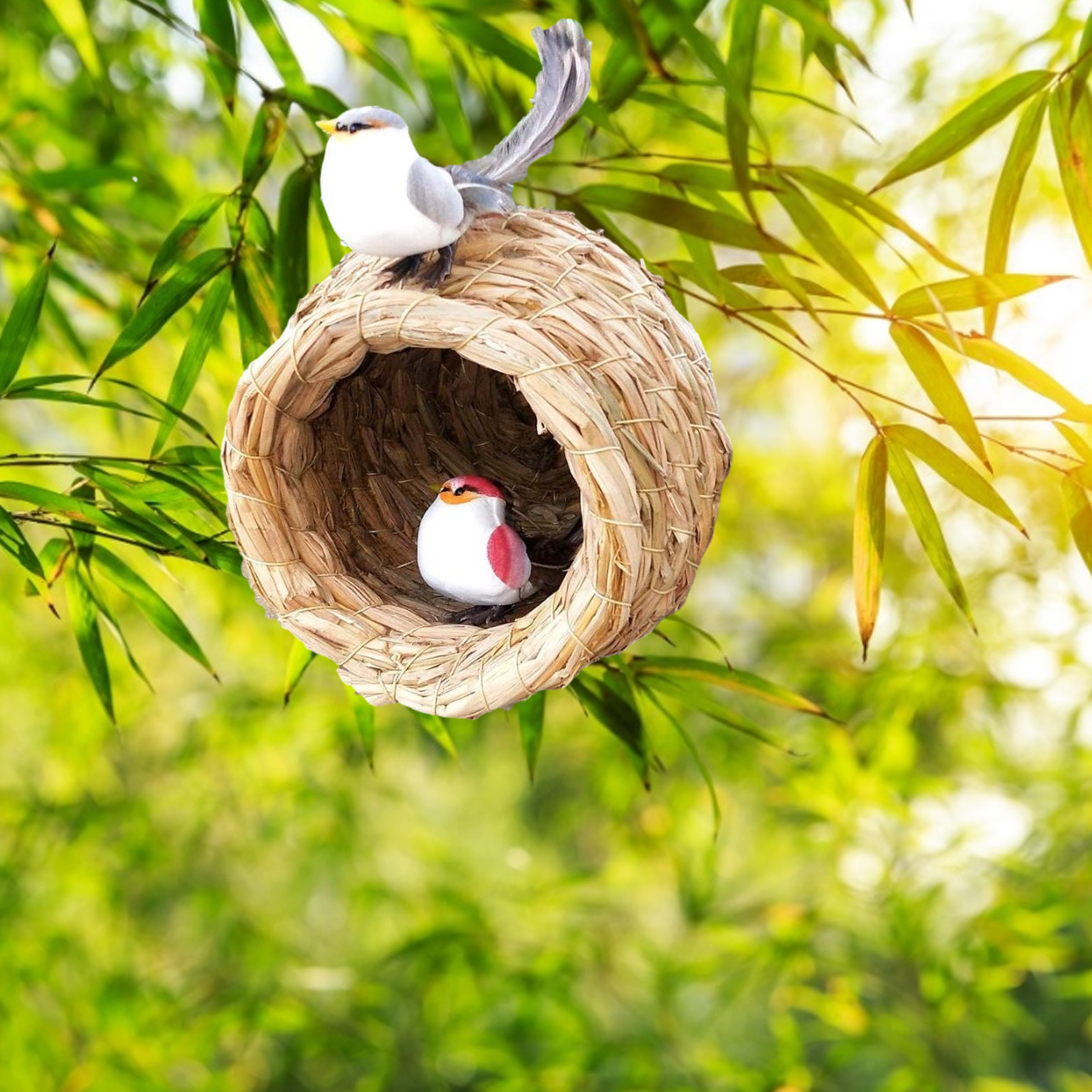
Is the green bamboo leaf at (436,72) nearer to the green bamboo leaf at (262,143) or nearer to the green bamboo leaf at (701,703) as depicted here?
the green bamboo leaf at (262,143)

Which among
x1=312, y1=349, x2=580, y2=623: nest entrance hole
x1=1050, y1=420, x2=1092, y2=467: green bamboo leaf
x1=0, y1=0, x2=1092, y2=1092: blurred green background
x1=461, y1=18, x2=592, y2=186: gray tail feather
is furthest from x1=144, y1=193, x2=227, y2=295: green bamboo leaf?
x1=1050, y1=420, x2=1092, y2=467: green bamboo leaf

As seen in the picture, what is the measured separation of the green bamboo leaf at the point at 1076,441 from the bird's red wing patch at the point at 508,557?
26 cm

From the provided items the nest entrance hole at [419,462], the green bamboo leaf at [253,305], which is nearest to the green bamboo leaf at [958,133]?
the nest entrance hole at [419,462]

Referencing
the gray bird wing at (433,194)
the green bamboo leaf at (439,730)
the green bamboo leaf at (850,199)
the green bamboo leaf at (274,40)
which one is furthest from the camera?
the green bamboo leaf at (439,730)

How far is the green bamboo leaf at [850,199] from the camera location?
517 mm

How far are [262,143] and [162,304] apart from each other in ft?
0.36

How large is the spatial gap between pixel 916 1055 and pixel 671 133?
1072 mm

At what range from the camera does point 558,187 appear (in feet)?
4.35

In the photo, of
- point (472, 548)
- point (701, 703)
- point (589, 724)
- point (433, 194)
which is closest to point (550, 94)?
point (433, 194)

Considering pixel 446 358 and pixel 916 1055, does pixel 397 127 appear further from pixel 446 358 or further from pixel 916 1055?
pixel 916 1055

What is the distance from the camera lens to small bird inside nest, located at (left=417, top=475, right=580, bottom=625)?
53cm

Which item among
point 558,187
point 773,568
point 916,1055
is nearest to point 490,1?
point 558,187

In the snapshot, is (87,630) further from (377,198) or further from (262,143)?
(377,198)

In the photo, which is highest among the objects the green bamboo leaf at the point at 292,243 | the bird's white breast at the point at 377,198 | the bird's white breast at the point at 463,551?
the green bamboo leaf at the point at 292,243
